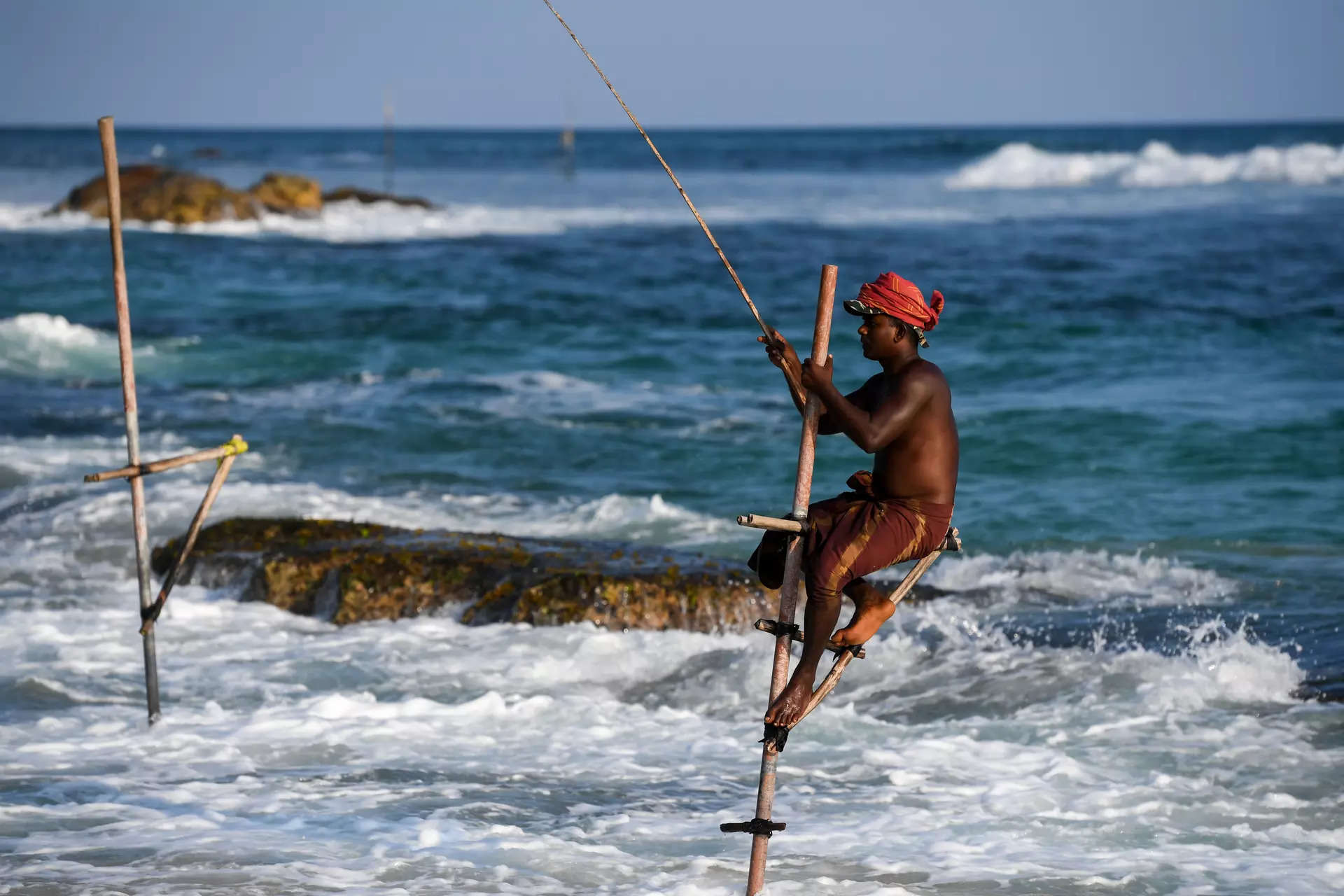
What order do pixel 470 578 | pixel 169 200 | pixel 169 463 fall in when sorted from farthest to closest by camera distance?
pixel 169 200 < pixel 470 578 < pixel 169 463

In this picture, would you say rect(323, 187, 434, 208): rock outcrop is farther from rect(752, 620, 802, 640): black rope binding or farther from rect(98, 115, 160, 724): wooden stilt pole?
rect(752, 620, 802, 640): black rope binding

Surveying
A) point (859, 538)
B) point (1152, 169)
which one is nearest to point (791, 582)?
point (859, 538)

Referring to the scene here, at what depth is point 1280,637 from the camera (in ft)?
29.2

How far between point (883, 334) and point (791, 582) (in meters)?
0.80

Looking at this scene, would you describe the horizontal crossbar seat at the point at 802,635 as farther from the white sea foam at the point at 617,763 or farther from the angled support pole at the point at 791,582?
the white sea foam at the point at 617,763

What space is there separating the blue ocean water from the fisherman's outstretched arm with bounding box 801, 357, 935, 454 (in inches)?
85.8

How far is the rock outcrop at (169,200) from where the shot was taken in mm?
40438

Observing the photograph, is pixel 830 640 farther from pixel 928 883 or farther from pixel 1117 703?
pixel 1117 703

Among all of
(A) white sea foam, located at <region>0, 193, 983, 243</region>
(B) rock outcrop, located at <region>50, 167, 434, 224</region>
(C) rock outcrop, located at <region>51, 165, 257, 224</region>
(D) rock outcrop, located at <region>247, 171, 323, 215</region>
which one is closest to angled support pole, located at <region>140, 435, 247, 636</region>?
(A) white sea foam, located at <region>0, 193, 983, 243</region>

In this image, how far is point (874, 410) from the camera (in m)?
4.39

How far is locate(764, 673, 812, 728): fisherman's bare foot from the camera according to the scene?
175 inches

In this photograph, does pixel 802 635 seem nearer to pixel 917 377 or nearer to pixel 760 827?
pixel 760 827

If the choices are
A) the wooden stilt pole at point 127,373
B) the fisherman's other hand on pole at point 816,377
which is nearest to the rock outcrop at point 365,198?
the wooden stilt pole at point 127,373

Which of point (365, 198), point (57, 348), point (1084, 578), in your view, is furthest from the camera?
point (365, 198)
